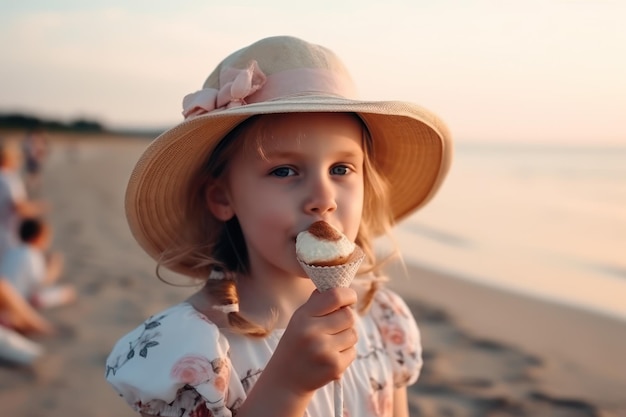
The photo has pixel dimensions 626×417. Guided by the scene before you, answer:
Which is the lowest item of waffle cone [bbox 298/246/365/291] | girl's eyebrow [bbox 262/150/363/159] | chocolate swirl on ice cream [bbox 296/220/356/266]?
waffle cone [bbox 298/246/365/291]

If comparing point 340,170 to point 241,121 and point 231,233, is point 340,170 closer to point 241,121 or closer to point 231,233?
point 241,121

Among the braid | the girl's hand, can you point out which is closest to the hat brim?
the braid

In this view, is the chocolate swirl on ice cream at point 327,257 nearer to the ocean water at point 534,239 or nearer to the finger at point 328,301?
the finger at point 328,301

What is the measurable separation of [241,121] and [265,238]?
415 mm

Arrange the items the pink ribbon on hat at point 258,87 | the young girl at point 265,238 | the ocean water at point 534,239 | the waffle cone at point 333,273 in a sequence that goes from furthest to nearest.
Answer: the ocean water at point 534,239 → the pink ribbon on hat at point 258,87 → the young girl at point 265,238 → the waffle cone at point 333,273

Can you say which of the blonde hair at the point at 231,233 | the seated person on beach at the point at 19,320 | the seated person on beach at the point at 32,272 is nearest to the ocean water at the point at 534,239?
the blonde hair at the point at 231,233

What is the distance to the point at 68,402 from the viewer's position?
434cm

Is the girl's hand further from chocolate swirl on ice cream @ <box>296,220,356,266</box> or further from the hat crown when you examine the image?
the hat crown

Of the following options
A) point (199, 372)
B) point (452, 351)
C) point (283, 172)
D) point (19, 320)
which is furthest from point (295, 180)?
point (19, 320)

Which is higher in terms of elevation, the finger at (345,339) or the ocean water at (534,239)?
the finger at (345,339)

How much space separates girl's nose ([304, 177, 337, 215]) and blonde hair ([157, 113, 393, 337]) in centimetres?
23

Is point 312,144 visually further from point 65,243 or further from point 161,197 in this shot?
point 65,243

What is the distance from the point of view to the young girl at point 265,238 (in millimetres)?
1941

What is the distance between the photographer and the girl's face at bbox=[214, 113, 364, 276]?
2064mm
